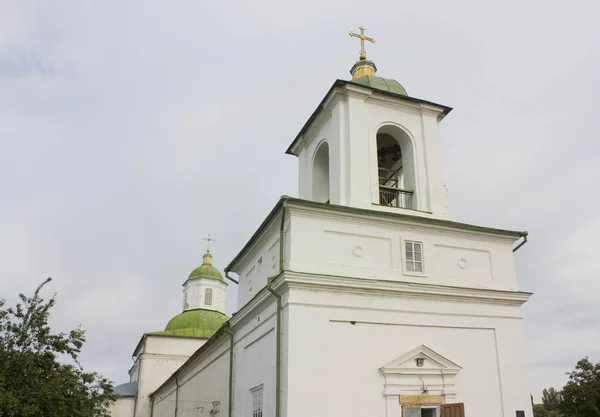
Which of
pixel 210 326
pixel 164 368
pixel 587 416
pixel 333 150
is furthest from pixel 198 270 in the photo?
pixel 333 150

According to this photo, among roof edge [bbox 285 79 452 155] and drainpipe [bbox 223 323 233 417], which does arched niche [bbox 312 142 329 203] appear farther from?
drainpipe [bbox 223 323 233 417]

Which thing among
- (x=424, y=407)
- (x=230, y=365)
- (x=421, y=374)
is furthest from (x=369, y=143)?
(x=230, y=365)

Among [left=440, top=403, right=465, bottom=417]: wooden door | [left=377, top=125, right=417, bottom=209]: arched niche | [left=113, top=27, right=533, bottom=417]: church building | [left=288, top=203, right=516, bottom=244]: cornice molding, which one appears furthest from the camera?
[left=377, top=125, right=417, bottom=209]: arched niche

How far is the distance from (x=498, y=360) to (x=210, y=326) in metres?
27.8

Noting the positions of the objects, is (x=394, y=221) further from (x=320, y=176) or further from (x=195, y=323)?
(x=195, y=323)

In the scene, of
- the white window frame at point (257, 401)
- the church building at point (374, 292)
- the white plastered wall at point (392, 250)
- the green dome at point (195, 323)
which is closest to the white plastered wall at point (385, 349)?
the church building at point (374, 292)

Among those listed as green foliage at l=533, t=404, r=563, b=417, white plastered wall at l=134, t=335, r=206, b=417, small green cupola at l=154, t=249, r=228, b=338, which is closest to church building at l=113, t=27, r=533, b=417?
white plastered wall at l=134, t=335, r=206, b=417

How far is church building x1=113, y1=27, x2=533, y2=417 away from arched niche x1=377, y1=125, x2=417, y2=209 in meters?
0.04

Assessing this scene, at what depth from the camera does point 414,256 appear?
13.0 m

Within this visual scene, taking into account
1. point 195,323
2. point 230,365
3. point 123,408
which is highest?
point 195,323

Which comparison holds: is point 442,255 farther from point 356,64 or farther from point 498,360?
point 356,64

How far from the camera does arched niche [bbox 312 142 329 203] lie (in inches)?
628

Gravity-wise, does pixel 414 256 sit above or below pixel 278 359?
above

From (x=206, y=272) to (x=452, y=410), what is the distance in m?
29.8
